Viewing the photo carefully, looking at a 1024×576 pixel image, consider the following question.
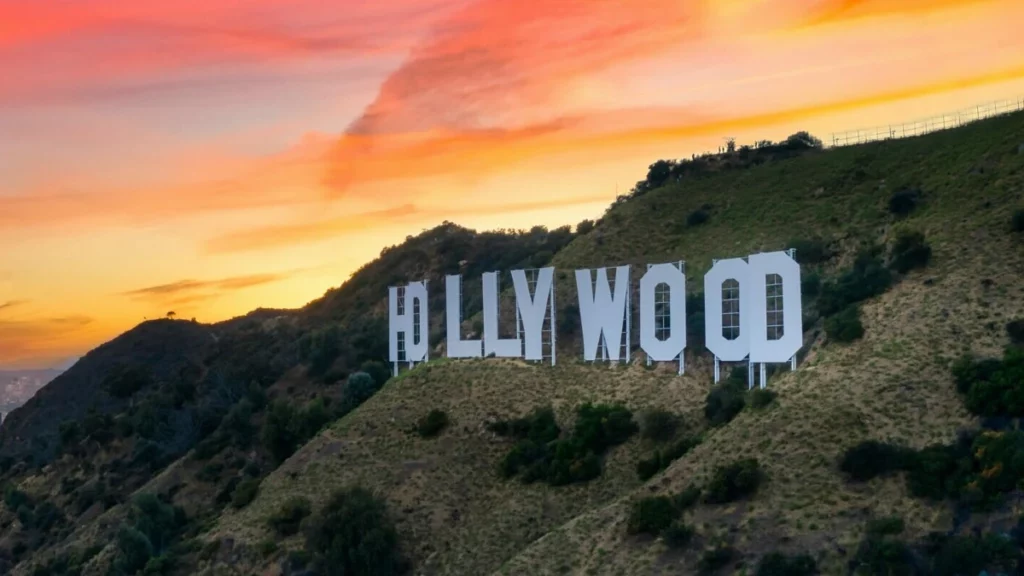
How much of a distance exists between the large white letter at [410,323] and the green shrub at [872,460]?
1223 inches

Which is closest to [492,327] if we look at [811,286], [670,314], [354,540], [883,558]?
[670,314]

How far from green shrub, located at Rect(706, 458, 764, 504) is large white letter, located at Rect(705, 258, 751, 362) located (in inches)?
359

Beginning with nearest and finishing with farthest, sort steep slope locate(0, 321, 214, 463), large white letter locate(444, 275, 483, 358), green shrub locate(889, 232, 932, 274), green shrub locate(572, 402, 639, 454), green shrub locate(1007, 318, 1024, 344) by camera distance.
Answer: green shrub locate(1007, 318, 1024, 344), green shrub locate(572, 402, 639, 454), green shrub locate(889, 232, 932, 274), large white letter locate(444, 275, 483, 358), steep slope locate(0, 321, 214, 463)

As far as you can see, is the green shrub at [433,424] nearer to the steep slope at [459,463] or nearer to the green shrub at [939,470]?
the steep slope at [459,463]

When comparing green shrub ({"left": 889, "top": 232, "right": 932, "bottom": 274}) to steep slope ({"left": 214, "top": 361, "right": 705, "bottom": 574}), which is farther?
green shrub ({"left": 889, "top": 232, "right": 932, "bottom": 274})

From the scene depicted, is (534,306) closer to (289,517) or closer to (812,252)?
(812,252)

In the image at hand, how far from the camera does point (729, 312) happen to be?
56094mm

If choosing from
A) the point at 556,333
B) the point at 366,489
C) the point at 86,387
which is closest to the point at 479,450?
the point at 366,489

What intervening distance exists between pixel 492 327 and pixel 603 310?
8180 mm

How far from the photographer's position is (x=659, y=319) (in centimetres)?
6425

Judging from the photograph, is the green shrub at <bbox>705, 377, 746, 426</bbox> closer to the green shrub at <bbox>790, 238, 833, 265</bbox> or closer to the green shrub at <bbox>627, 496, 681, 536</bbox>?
the green shrub at <bbox>627, 496, 681, 536</bbox>

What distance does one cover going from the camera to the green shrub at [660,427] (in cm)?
5459

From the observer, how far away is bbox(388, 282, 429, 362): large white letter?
70438 mm

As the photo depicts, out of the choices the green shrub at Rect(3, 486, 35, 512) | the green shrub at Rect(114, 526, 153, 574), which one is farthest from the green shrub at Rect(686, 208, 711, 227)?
the green shrub at Rect(3, 486, 35, 512)
